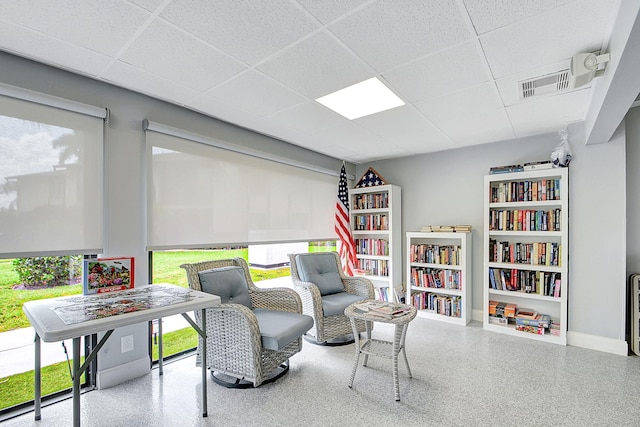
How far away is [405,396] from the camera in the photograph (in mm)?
2344

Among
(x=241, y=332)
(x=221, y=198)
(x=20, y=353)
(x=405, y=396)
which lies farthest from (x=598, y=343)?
(x=20, y=353)

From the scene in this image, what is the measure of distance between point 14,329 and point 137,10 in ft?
8.38

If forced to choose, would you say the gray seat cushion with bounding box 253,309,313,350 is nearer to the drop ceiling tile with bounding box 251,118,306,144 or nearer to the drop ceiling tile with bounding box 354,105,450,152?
the drop ceiling tile with bounding box 251,118,306,144

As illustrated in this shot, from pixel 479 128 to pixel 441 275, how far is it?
6.62 ft

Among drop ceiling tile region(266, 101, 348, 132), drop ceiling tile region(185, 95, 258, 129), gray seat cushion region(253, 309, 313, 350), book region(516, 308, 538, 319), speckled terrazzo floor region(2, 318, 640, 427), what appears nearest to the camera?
speckled terrazzo floor region(2, 318, 640, 427)

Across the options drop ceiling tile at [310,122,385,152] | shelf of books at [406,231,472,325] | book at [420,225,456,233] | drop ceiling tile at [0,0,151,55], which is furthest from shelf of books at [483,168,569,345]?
drop ceiling tile at [0,0,151,55]

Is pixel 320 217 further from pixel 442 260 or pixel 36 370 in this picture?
pixel 36 370

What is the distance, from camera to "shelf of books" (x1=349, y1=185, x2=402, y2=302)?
4.68m

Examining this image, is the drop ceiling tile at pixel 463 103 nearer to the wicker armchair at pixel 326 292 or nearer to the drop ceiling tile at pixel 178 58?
the drop ceiling tile at pixel 178 58

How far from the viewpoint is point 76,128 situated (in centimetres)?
236

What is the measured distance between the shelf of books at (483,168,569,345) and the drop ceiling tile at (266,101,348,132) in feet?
7.27

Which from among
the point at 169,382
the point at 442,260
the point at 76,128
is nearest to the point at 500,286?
the point at 442,260

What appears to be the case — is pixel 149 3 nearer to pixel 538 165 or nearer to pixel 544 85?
pixel 544 85

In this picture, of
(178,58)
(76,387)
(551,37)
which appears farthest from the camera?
(178,58)
